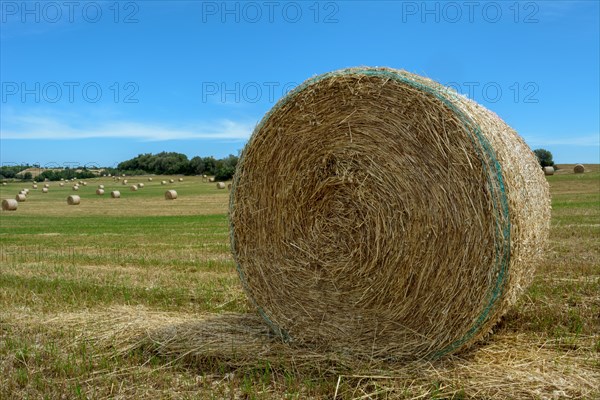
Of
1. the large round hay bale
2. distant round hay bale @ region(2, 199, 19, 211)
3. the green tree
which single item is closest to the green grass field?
the large round hay bale

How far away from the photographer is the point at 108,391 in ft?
15.0

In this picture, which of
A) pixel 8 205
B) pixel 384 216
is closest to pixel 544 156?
pixel 8 205

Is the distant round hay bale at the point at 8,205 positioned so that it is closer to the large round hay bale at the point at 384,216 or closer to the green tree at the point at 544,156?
the large round hay bale at the point at 384,216

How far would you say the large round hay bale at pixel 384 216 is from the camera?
4.53 meters

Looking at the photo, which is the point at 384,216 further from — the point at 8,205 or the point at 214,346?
the point at 8,205

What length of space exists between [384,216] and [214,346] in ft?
6.20

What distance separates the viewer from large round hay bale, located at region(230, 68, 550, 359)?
14.9ft

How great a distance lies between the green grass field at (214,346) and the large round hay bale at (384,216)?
408 millimetres

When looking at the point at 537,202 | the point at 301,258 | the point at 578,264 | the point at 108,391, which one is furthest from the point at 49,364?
the point at 578,264

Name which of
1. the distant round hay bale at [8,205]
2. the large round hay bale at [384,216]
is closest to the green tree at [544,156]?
the distant round hay bale at [8,205]

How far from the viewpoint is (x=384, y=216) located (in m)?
4.95

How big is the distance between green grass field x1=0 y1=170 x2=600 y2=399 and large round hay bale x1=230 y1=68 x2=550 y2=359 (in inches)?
16.1

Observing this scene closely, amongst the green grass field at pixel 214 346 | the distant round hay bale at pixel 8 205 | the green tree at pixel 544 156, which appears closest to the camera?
the green grass field at pixel 214 346

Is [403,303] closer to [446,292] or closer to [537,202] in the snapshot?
[446,292]
